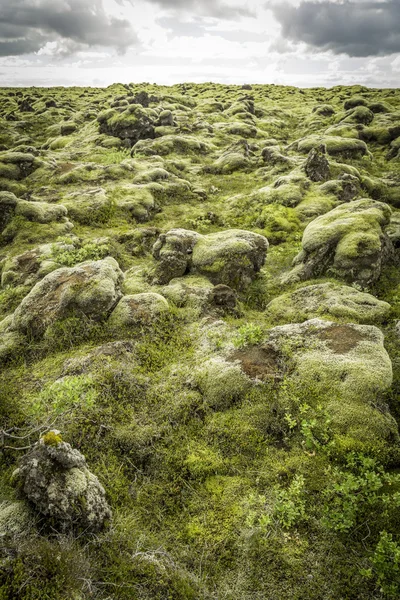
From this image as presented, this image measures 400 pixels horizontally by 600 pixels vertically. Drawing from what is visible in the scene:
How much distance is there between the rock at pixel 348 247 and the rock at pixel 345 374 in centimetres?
434

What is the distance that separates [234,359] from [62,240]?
43.6 ft

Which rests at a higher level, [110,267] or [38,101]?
[38,101]

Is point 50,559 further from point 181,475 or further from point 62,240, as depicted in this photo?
point 62,240

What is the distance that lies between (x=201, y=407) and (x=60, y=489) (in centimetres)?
392

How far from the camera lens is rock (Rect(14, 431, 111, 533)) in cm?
566

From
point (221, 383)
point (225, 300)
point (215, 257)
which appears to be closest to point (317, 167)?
point (215, 257)

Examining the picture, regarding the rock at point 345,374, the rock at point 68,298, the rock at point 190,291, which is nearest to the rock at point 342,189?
the rock at point 190,291

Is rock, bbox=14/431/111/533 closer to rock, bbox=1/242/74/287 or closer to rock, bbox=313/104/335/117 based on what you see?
rock, bbox=1/242/74/287

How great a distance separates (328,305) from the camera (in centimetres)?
1180

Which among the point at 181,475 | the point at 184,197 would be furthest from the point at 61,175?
the point at 181,475

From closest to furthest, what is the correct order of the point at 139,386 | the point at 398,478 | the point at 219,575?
the point at 219,575, the point at 398,478, the point at 139,386

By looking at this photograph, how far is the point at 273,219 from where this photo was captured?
20797mm

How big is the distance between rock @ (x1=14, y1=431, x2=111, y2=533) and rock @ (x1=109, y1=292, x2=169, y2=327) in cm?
590

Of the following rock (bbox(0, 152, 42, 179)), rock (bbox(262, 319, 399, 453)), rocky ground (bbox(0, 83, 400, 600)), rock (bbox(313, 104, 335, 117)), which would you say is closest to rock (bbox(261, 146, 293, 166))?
rocky ground (bbox(0, 83, 400, 600))
